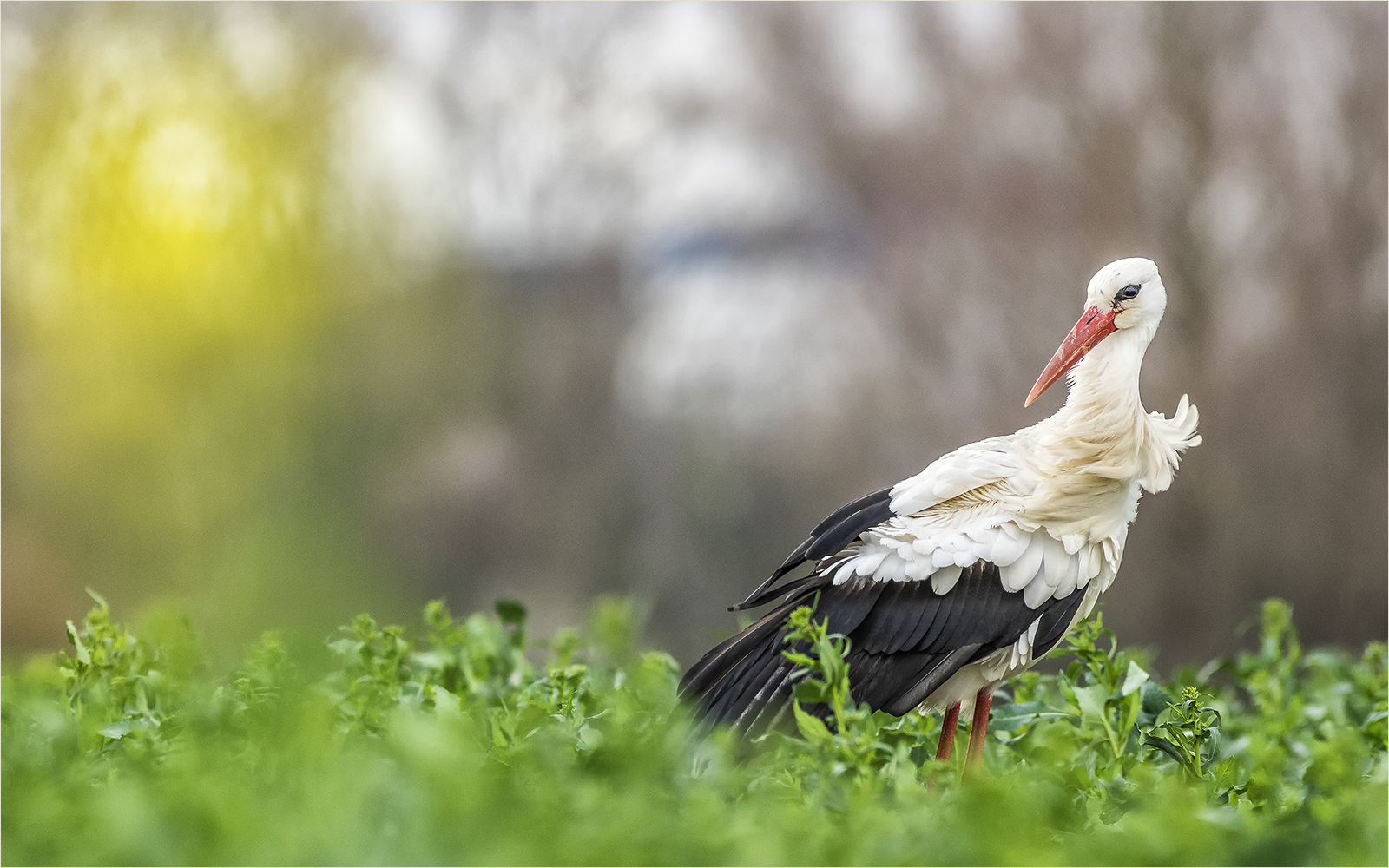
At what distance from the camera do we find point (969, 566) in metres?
1.58

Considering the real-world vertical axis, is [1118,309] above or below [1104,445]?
above

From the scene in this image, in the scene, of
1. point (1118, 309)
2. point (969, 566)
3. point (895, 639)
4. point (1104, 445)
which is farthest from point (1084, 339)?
point (895, 639)

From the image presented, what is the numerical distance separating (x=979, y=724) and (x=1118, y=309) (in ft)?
2.30

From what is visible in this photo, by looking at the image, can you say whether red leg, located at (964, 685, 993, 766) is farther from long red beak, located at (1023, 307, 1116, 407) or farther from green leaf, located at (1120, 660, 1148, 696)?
long red beak, located at (1023, 307, 1116, 407)

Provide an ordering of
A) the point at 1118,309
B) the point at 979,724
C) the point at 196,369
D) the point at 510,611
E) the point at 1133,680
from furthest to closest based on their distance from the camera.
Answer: the point at 510,611 → the point at 1118,309 → the point at 979,724 → the point at 1133,680 → the point at 196,369

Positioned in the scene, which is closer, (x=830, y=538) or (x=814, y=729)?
(x=814, y=729)

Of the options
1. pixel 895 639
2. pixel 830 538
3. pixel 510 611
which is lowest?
pixel 895 639

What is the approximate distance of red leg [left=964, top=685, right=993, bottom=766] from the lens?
1591 millimetres

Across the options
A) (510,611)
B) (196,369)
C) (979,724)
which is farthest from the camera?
(510,611)

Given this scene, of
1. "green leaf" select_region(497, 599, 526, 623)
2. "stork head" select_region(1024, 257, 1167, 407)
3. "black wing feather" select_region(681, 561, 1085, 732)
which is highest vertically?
"stork head" select_region(1024, 257, 1167, 407)

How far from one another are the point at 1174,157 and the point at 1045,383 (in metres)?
2.85

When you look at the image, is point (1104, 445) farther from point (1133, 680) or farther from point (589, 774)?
point (589, 774)

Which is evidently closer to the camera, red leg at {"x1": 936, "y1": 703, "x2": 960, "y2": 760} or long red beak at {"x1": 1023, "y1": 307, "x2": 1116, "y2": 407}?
red leg at {"x1": 936, "y1": 703, "x2": 960, "y2": 760}

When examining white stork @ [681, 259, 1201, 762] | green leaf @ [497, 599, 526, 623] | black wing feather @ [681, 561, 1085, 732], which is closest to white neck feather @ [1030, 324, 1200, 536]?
white stork @ [681, 259, 1201, 762]
